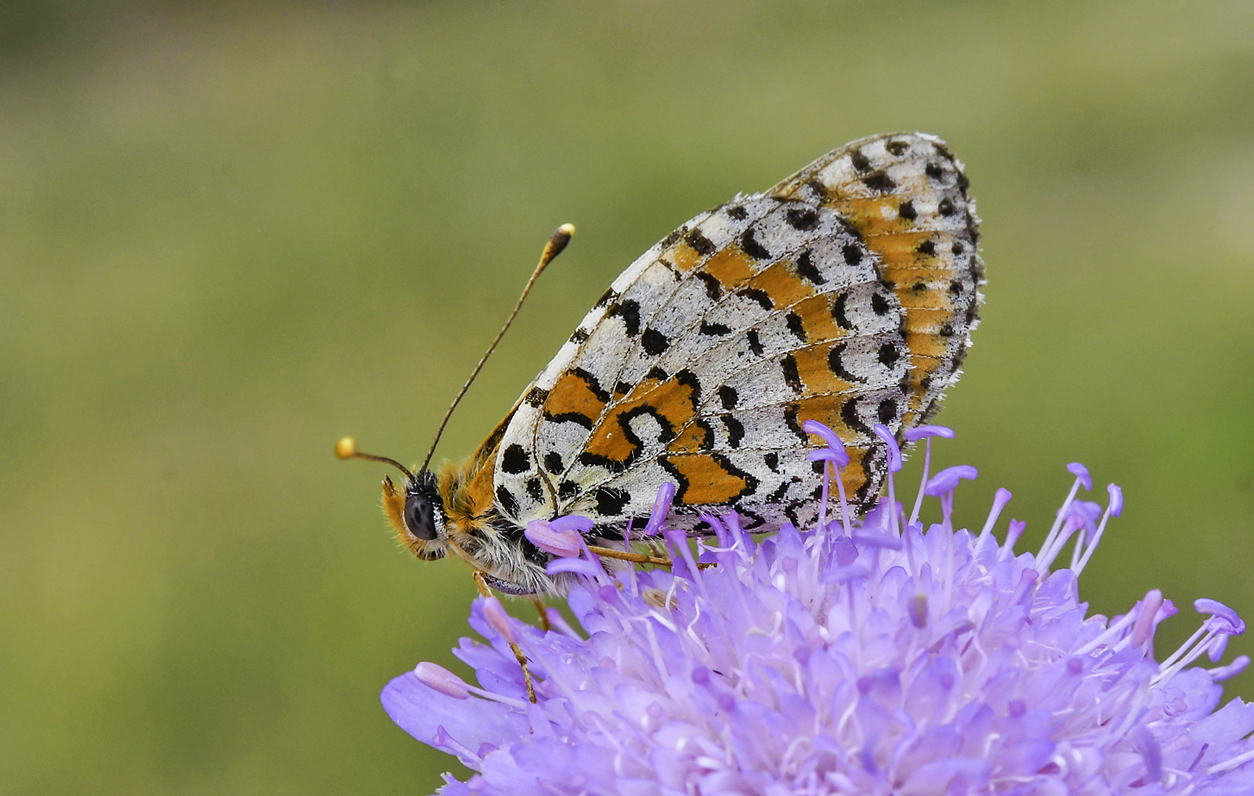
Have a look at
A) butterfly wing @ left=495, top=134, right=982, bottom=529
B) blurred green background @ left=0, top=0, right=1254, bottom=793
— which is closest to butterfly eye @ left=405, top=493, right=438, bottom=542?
butterfly wing @ left=495, top=134, right=982, bottom=529

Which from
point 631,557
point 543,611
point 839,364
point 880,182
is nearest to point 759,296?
point 839,364

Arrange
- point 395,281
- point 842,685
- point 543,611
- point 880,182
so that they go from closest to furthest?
point 842,685, point 543,611, point 880,182, point 395,281

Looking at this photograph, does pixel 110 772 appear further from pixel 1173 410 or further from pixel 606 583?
pixel 1173 410

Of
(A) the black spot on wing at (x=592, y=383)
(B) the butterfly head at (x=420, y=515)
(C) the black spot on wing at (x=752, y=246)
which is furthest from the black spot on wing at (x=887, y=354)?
(B) the butterfly head at (x=420, y=515)

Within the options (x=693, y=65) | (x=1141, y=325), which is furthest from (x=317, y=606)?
(x=693, y=65)

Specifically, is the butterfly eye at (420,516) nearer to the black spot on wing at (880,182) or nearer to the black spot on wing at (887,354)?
the black spot on wing at (887,354)

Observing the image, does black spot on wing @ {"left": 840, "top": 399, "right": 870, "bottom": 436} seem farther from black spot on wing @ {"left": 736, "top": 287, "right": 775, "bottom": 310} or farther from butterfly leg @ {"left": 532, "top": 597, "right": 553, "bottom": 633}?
butterfly leg @ {"left": 532, "top": 597, "right": 553, "bottom": 633}

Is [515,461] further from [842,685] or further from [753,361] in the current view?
[842,685]
